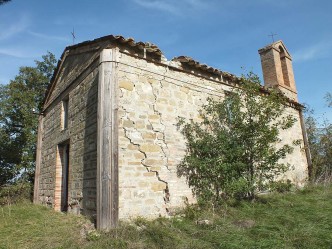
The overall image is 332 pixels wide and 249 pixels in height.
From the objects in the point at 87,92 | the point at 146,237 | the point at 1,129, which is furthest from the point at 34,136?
the point at 146,237

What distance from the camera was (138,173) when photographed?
6.14 m

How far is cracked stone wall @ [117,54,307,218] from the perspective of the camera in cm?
602

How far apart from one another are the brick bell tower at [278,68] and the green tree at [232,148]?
4.70m

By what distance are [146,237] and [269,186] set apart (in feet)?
12.8

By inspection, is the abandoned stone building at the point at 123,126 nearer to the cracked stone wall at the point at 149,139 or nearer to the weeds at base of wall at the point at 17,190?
the cracked stone wall at the point at 149,139

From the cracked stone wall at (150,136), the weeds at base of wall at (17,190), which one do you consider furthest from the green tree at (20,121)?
the cracked stone wall at (150,136)

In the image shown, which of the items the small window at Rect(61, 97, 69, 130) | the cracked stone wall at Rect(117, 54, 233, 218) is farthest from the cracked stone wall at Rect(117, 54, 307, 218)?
the small window at Rect(61, 97, 69, 130)

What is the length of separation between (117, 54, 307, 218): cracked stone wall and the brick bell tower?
629cm

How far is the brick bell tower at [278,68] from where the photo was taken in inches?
486

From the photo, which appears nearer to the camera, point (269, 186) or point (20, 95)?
point (269, 186)

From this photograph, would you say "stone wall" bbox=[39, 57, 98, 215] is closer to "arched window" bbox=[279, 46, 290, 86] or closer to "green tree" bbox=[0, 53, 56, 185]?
"green tree" bbox=[0, 53, 56, 185]

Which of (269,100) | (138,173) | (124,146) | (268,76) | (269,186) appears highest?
(268,76)

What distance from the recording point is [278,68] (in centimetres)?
1259

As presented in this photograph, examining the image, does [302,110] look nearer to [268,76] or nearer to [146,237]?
[268,76]
